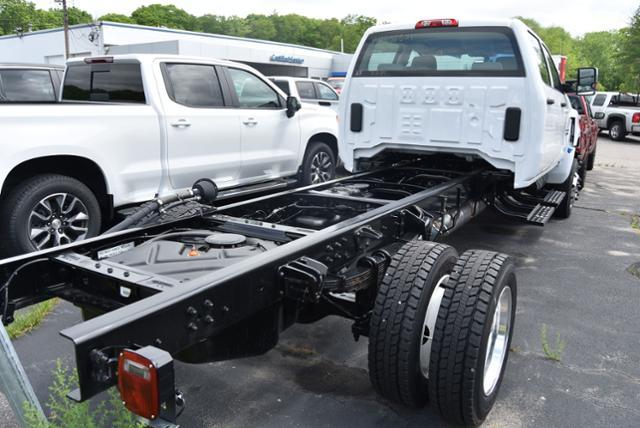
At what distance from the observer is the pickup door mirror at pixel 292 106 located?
730 cm

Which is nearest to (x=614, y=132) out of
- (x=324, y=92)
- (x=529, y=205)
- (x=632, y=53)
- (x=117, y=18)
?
(x=324, y=92)

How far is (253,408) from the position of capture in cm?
303

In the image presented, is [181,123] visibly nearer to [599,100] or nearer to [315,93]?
[315,93]

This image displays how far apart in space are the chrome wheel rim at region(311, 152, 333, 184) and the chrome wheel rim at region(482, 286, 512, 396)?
5.28 m

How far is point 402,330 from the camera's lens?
2602mm

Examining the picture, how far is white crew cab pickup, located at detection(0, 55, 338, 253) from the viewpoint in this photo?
4723 millimetres

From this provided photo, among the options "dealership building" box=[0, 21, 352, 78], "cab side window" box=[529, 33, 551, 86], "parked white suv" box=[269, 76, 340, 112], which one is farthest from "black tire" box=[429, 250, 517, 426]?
"dealership building" box=[0, 21, 352, 78]

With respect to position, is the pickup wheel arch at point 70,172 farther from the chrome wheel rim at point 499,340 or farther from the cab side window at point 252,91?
the chrome wheel rim at point 499,340

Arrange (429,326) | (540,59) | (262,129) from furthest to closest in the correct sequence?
1. (262,129)
2. (540,59)
3. (429,326)

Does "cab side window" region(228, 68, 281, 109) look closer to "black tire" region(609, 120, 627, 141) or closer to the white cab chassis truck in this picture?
the white cab chassis truck

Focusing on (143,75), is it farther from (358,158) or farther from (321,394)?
(321,394)

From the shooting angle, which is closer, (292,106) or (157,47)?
(292,106)

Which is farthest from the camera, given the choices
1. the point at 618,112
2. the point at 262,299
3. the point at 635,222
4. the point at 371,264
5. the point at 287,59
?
the point at 287,59

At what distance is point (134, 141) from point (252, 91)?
81.0 inches
